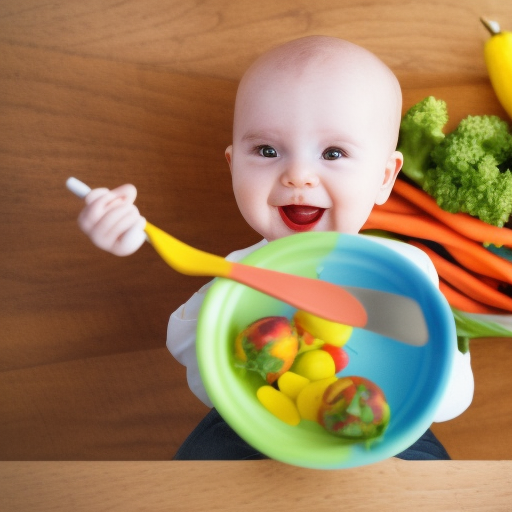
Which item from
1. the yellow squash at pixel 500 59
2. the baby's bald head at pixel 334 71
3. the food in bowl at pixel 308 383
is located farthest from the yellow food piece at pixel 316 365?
the yellow squash at pixel 500 59

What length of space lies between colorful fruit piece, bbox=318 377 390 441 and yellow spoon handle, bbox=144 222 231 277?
175mm

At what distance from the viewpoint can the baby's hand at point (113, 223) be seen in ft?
1.96

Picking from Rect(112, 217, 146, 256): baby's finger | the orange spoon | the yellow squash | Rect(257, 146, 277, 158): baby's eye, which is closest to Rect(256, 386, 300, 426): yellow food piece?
the orange spoon

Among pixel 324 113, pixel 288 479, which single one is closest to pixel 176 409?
pixel 288 479

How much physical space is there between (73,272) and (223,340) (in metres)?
0.51

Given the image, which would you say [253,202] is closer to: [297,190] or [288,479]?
[297,190]

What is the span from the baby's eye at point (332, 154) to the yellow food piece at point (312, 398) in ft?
0.98

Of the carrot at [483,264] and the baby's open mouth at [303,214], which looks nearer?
the baby's open mouth at [303,214]

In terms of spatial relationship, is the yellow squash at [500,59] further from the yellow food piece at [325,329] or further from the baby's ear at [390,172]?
the yellow food piece at [325,329]

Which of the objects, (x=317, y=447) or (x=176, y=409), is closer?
(x=317, y=447)

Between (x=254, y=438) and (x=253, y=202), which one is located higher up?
(x=253, y=202)

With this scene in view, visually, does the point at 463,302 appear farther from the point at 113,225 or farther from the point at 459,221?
the point at 113,225

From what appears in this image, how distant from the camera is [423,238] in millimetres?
948

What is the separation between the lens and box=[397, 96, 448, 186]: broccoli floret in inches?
34.2
